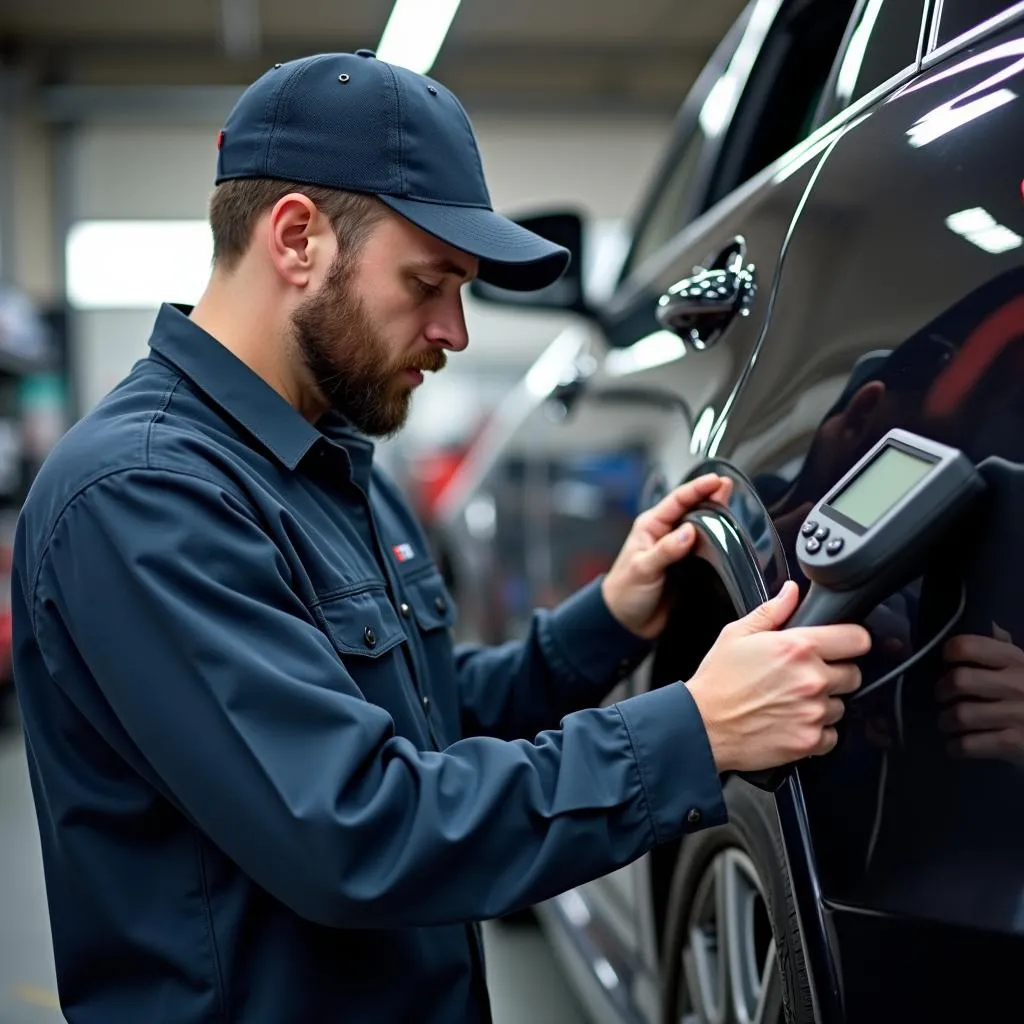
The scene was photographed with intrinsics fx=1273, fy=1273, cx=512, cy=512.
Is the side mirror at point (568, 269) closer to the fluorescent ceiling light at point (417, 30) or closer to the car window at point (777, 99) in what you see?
the car window at point (777, 99)

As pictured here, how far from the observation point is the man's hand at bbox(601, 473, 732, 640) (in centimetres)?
125

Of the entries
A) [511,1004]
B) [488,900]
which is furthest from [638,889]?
[511,1004]

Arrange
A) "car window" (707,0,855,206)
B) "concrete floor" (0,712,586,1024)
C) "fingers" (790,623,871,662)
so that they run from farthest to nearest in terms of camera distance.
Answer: "concrete floor" (0,712,586,1024) → "car window" (707,0,855,206) → "fingers" (790,623,871,662)

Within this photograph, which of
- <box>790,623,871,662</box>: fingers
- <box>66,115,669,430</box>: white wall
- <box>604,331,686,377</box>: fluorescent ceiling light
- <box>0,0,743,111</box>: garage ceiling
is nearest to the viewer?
<box>790,623,871,662</box>: fingers

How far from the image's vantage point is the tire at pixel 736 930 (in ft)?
3.29

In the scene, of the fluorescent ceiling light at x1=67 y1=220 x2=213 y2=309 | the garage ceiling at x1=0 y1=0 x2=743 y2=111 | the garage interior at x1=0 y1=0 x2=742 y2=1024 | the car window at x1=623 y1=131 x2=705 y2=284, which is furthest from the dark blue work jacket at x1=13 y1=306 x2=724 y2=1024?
the fluorescent ceiling light at x1=67 y1=220 x2=213 y2=309

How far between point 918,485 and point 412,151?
0.59 metres

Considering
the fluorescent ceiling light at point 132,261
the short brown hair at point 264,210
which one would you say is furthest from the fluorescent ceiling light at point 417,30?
the short brown hair at point 264,210

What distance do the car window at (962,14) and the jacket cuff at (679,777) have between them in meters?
0.55

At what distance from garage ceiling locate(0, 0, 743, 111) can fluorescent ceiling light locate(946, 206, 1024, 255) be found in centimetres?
809

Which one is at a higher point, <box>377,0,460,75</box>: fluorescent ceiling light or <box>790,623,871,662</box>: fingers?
<box>790,623,871,662</box>: fingers

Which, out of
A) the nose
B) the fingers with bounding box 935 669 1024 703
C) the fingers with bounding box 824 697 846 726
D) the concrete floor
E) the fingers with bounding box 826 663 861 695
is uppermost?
the nose

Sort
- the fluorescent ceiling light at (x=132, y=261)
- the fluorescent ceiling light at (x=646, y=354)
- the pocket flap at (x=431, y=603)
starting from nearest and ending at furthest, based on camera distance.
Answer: the pocket flap at (x=431, y=603)
the fluorescent ceiling light at (x=646, y=354)
the fluorescent ceiling light at (x=132, y=261)

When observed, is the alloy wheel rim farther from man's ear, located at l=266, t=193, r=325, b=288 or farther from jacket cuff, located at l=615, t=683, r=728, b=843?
man's ear, located at l=266, t=193, r=325, b=288
